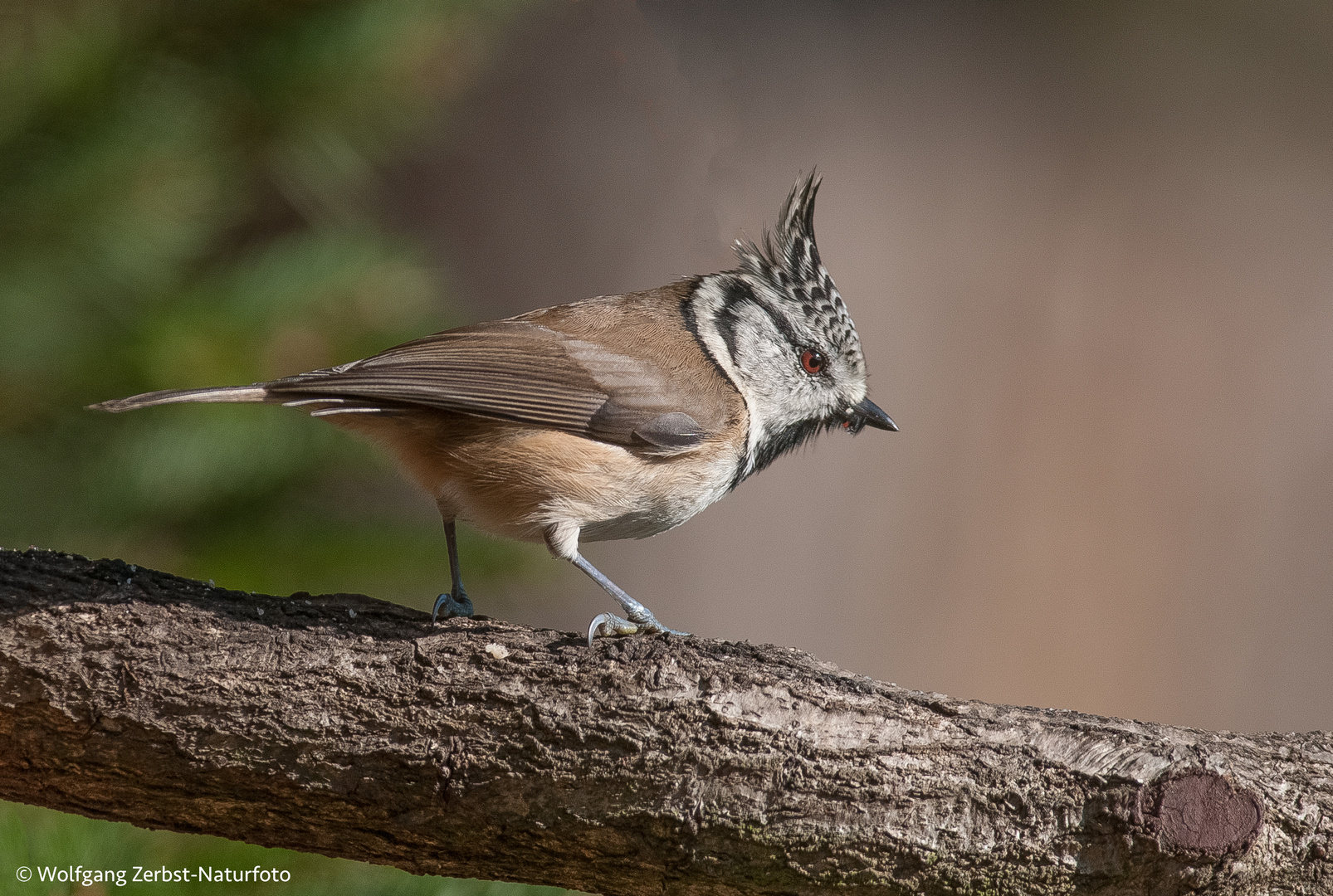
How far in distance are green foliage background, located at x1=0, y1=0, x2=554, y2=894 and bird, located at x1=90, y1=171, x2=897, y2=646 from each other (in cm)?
42

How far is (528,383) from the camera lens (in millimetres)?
2182


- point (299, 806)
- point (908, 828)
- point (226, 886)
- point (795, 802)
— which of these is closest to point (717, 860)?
point (795, 802)

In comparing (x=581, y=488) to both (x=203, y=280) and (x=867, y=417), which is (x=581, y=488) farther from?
(x=203, y=280)

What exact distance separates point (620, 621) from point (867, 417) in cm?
86

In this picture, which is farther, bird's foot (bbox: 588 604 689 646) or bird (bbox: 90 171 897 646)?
bird (bbox: 90 171 897 646)

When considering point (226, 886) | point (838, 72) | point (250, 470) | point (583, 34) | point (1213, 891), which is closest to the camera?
point (1213, 891)

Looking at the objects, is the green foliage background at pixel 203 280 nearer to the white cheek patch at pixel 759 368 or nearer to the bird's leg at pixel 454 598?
the bird's leg at pixel 454 598

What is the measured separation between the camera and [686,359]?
236 centimetres

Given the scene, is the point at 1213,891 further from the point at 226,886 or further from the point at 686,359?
the point at 226,886

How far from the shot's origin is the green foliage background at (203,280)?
2389 millimetres

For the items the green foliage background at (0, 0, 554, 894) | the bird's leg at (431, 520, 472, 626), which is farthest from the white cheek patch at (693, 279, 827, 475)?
the green foliage background at (0, 0, 554, 894)

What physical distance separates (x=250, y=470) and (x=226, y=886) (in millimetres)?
994

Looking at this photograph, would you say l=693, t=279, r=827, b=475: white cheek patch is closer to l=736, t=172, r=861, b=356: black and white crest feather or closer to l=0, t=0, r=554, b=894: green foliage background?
l=736, t=172, r=861, b=356: black and white crest feather

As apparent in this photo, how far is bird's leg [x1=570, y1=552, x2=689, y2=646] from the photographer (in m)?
1.96
